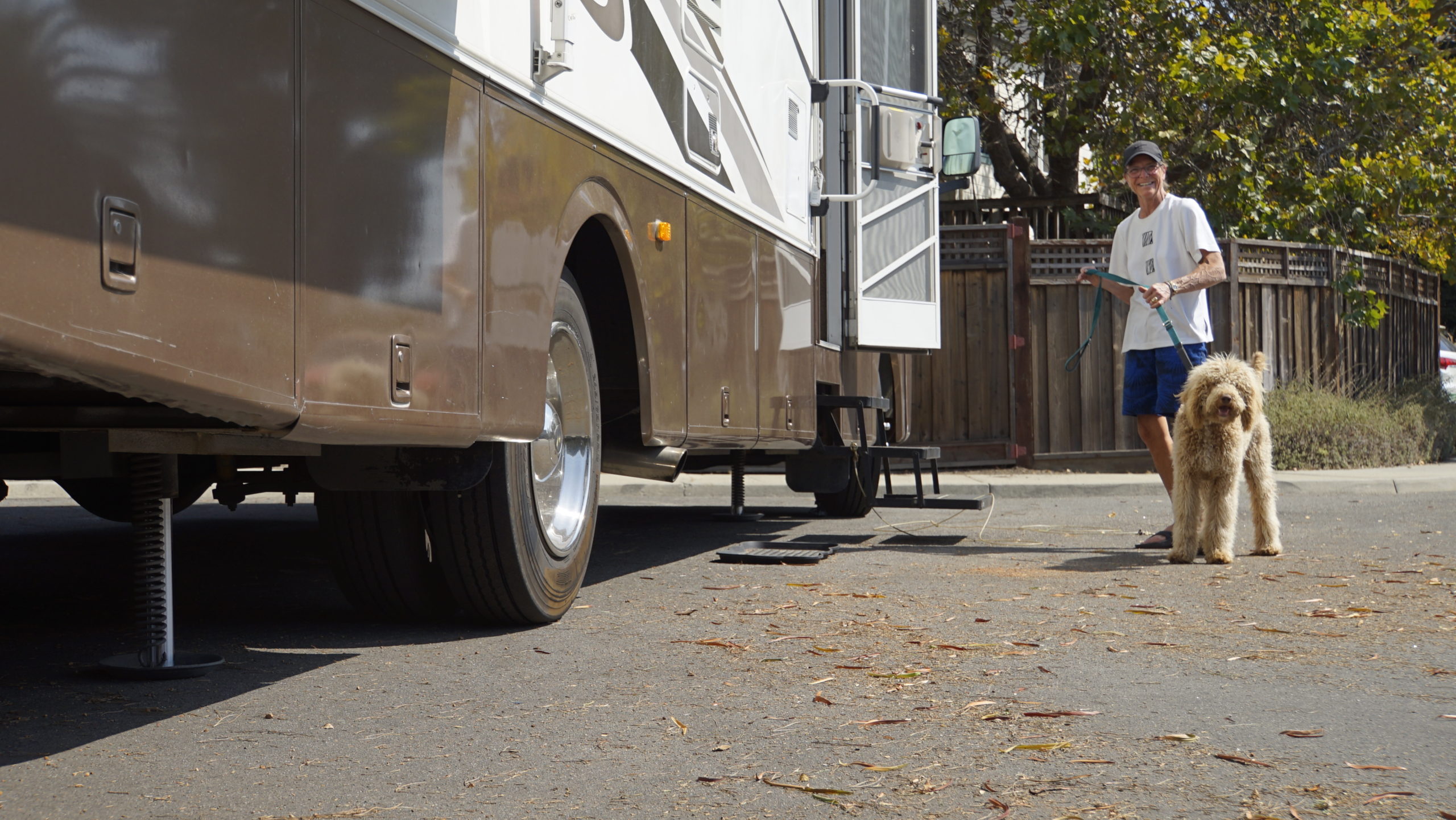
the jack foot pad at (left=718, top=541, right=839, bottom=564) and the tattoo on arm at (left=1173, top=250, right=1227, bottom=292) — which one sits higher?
the tattoo on arm at (left=1173, top=250, right=1227, bottom=292)

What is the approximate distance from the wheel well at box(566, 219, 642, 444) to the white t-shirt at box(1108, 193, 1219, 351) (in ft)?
10.4

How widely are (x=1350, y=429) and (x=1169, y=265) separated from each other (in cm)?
700

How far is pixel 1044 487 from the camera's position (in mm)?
11484

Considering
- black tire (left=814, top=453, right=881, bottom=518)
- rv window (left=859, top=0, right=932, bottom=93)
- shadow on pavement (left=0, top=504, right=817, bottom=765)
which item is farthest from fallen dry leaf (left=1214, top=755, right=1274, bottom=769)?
black tire (left=814, top=453, right=881, bottom=518)

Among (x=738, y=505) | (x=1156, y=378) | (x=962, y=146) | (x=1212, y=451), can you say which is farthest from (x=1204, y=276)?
(x=738, y=505)

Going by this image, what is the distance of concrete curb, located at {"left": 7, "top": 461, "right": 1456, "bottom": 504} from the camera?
11195 millimetres

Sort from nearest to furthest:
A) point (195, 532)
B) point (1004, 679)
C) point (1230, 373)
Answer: point (1004, 679) < point (1230, 373) < point (195, 532)

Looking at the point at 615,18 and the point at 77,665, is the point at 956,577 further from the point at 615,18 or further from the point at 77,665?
the point at 77,665

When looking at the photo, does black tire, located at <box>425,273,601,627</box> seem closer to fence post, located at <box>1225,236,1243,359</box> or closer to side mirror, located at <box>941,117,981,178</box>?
side mirror, located at <box>941,117,981,178</box>

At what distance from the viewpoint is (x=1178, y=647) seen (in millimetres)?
4328

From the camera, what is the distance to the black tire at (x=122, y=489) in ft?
14.9

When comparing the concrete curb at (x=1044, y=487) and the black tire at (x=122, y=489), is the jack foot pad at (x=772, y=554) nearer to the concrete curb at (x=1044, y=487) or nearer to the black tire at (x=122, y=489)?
the black tire at (x=122, y=489)

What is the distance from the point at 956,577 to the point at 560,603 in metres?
2.11

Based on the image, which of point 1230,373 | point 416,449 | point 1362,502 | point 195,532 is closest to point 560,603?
point 416,449
